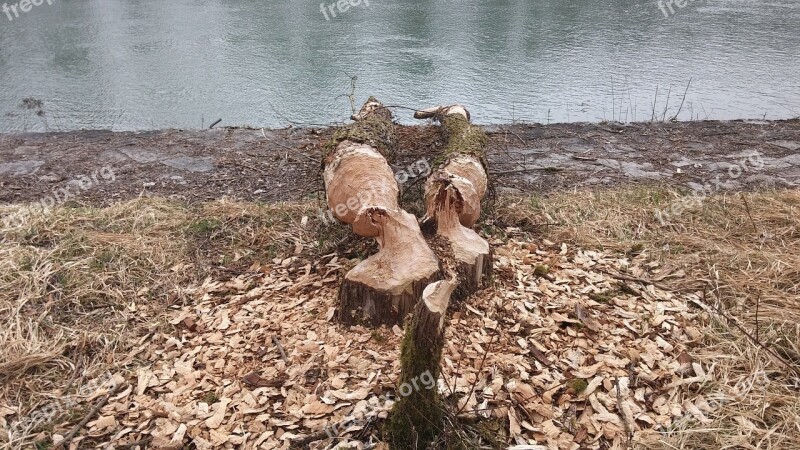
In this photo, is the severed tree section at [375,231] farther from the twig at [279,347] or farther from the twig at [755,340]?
the twig at [755,340]

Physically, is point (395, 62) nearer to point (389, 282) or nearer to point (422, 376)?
point (389, 282)

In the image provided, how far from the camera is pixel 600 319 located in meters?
2.38

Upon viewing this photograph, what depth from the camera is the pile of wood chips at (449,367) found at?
190cm

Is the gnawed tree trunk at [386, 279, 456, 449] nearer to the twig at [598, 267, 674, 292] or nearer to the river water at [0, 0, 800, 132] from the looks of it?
the twig at [598, 267, 674, 292]

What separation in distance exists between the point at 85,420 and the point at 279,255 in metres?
1.18

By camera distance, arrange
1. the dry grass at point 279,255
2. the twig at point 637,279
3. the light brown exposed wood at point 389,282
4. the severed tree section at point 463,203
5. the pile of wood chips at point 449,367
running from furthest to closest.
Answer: the twig at point 637,279 → the severed tree section at point 463,203 → the light brown exposed wood at point 389,282 → the dry grass at point 279,255 → the pile of wood chips at point 449,367

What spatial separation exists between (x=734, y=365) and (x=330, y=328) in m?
1.52

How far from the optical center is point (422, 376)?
1.66 metres

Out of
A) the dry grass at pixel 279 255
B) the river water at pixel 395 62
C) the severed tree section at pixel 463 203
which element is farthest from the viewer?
the river water at pixel 395 62

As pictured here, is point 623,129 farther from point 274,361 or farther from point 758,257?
point 274,361

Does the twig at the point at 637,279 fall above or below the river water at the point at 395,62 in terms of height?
below

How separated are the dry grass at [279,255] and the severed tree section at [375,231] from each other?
0.28 m

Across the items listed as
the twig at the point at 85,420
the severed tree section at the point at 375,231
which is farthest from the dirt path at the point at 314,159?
the twig at the point at 85,420

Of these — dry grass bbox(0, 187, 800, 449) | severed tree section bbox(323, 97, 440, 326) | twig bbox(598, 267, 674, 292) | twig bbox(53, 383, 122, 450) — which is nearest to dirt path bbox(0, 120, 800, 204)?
dry grass bbox(0, 187, 800, 449)
